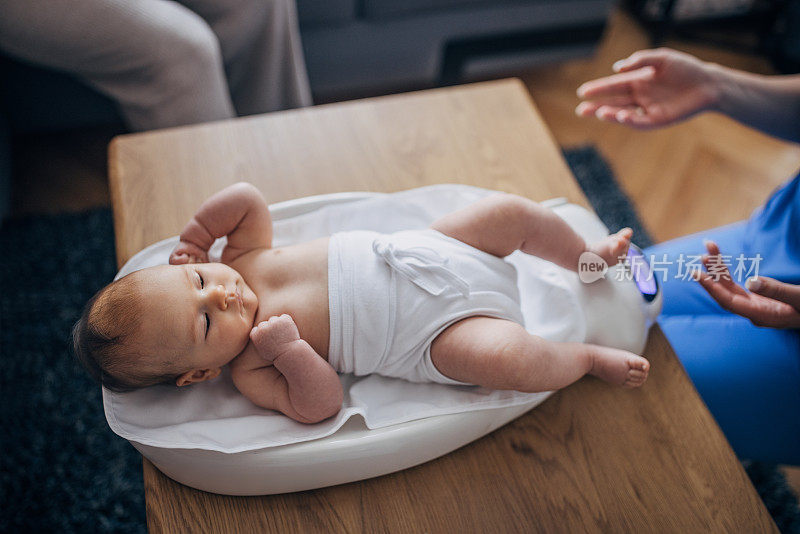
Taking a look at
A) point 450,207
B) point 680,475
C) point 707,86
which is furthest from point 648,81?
point 680,475

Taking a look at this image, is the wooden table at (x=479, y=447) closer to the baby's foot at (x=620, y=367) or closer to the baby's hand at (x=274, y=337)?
Result: the baby's foot at (x=620, y=367)

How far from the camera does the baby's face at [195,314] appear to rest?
2.27 feet

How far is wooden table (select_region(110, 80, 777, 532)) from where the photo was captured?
0.69m

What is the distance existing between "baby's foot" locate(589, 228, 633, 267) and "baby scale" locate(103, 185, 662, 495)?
0.02m

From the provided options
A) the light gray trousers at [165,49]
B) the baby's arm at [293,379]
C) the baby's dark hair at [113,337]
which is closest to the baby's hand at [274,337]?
the baby's arm at [293,379]

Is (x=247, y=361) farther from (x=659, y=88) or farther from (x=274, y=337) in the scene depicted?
(x=659, y=88)

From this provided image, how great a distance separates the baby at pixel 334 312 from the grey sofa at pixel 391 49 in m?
0.88

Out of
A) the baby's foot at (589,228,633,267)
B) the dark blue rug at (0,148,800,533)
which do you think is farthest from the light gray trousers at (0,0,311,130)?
the baby's foot at (589,228,633,267)

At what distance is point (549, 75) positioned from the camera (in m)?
1.89

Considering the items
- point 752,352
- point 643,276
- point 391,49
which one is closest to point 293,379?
point 643,276

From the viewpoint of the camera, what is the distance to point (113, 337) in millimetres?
671

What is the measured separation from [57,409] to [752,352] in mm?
1331

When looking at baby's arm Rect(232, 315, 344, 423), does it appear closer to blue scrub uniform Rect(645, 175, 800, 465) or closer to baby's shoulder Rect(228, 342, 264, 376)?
baby's shoulder Rect(228, 342, 264, 376)

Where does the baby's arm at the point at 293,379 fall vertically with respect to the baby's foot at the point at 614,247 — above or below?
below
